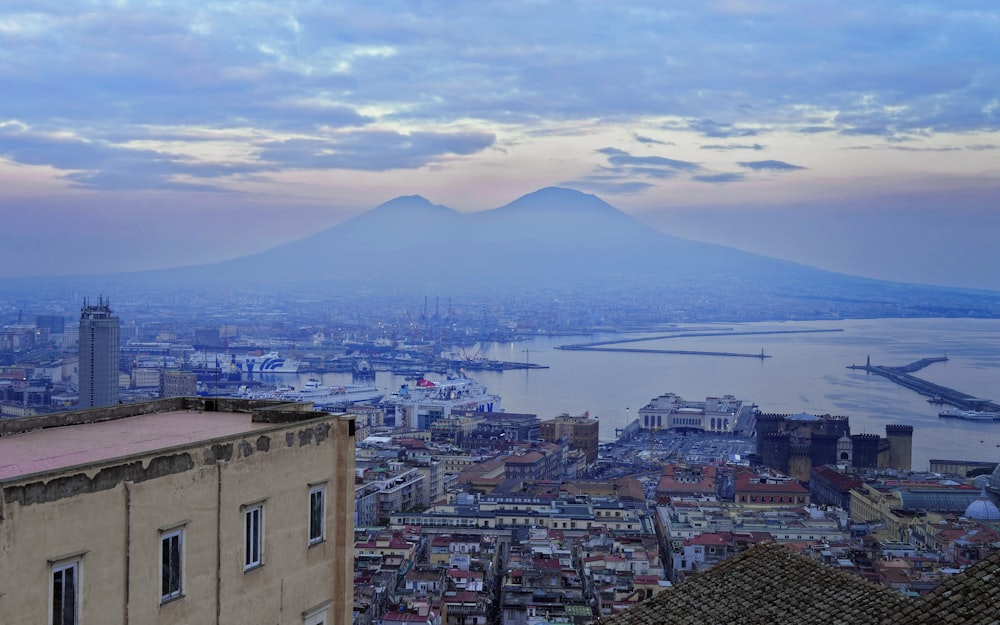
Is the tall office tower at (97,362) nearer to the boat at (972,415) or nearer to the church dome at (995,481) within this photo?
the church dome at (995,481)

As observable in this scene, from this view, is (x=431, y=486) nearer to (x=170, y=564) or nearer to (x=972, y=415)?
(x=170, y=564)

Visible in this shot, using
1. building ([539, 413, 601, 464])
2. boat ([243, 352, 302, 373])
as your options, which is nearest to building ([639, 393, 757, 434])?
building ([539, 413, 601, 464])

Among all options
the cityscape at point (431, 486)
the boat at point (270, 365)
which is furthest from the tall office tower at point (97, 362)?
the boat at point (270, 365)

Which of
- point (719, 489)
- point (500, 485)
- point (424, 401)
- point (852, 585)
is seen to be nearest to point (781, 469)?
point (719, 489)

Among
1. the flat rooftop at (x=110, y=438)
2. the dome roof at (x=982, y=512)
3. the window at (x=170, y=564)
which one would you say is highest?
the flat rooftop at (x=110, y=438)

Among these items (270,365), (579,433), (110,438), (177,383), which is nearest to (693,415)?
(579,433)

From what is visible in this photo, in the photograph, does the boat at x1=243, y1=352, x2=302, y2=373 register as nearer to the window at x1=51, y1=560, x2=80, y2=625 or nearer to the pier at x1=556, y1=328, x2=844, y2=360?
the pier at x1=556, y1=328, x2=844, y2=360

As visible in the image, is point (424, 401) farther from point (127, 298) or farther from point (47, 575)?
point (127, 298)
